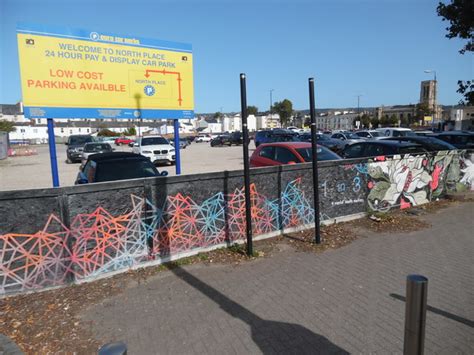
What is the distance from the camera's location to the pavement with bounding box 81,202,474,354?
3.10 meters

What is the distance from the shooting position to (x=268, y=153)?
970 cm

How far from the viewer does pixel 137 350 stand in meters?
3.02

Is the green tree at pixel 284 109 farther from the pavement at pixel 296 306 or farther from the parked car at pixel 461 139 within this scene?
the pavement at pixel 296 306

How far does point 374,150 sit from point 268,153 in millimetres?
3178

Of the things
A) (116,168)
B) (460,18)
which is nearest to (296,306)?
(116,168)

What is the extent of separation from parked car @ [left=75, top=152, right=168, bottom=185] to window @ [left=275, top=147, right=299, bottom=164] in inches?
142

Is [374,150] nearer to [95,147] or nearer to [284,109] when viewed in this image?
[95,147]

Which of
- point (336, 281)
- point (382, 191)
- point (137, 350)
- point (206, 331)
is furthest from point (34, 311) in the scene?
point (382, 191)

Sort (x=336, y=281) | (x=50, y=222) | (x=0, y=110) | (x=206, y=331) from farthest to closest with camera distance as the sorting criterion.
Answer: (x=0, y=110) → (x=336, y=281) → (x=50, y=222) → (x=206, y=331)

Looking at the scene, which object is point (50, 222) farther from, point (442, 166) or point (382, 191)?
point (442, 166)

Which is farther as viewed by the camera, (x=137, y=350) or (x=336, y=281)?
(x=336, y=281)

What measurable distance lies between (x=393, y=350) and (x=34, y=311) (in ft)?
12.0

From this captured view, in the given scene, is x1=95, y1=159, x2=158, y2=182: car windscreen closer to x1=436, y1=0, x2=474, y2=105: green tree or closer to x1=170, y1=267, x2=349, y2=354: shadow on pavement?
x1=170, y1=267, x2=349, y2=354: shadow on pavement

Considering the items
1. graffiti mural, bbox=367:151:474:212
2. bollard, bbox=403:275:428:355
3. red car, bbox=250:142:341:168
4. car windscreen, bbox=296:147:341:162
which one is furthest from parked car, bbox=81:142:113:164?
bollard, bbox=403:275:428:355
